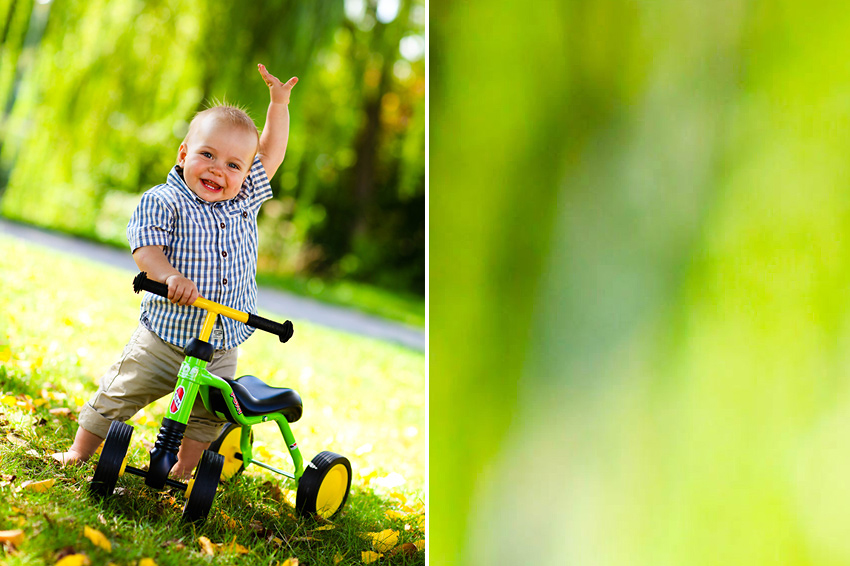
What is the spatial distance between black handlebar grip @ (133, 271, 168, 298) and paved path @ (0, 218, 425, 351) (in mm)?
5803

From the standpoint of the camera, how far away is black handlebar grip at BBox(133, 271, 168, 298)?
6.13 feet

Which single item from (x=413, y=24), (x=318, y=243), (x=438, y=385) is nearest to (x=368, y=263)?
(x=318, y=243)

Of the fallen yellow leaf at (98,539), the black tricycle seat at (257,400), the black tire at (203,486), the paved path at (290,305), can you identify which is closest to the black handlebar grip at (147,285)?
the black tricycle seat at (257,400)

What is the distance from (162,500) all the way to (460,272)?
1382 mm

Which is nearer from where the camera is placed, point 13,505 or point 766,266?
point 766,266

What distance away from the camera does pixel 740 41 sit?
1142 mm

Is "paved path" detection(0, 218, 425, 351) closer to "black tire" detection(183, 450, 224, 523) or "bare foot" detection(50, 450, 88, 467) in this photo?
"bare foot" detection(50, 450, 88, 467)

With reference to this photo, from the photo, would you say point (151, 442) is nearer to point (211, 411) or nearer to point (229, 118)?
point (211, 411)

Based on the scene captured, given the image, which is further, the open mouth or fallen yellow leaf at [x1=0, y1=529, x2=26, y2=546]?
the open mouth

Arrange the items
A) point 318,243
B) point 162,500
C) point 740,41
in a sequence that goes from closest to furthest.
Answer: point 740,41
point 162,500
point 318,243

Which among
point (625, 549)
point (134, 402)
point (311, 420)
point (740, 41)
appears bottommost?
point (311, 420)

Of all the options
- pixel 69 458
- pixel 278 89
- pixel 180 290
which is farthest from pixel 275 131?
pixel 69 458

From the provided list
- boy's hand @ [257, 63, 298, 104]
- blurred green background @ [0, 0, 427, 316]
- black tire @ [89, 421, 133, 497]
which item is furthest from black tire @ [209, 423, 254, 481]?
blurred green background @ [0, 0, 427, 316]

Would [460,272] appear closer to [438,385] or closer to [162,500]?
[438,385]
